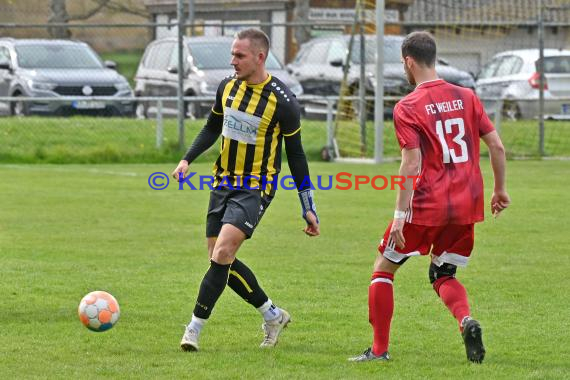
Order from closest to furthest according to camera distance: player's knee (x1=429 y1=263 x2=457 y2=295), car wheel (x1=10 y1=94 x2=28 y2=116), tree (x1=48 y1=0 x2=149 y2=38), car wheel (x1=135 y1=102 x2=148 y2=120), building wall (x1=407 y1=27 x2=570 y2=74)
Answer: player's knee (x1=429 y1=263 x2=457 y2=295) → car wheel (x1=10 y1=94 x2=28 y2=116) → car wheel (x1=135 y1=102 x2=148 y2=120) → building wall (x1=407 y1=27 x2=570 y2=74) → tree (x1=48 y1=0 x2=149 y2=38)

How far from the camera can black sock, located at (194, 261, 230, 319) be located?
21.4 feet

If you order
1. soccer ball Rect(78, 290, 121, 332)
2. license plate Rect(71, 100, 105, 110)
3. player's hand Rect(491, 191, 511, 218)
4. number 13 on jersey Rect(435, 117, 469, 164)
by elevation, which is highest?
number 13 on jersey Rect(435, 117, 469, 164)

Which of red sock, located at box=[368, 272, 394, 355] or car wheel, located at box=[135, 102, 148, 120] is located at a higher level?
red sock, located at box=[368, 272, 394, 355]

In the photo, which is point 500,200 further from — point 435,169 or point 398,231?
point 398,231

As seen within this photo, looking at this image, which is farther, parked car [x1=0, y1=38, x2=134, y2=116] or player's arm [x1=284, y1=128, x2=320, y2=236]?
parked car [x1=0, y1=38, x2=134, y2=116]

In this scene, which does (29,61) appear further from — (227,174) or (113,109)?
(227,174)

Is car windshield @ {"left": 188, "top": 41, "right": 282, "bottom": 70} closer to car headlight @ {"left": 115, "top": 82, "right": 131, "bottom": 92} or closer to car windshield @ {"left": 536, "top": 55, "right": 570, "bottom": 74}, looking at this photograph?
car headlight @ {"left": 115, "top": 82, "right": 131, "bottom": 92}

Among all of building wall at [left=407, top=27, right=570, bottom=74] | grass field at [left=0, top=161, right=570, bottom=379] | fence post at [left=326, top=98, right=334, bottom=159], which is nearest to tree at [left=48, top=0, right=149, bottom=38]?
fence post at [left=326, top=98, right=334, bottom=159]

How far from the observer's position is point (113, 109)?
20.6 metres

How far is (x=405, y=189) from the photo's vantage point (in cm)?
588

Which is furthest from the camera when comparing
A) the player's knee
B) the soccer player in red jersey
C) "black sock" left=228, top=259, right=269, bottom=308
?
"black sock" left=228, top=259, right=269, bottom=308

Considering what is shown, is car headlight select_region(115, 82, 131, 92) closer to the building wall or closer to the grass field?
the building wall

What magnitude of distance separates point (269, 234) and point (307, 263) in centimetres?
189

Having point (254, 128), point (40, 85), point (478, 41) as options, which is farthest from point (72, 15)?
point (254, 128)
